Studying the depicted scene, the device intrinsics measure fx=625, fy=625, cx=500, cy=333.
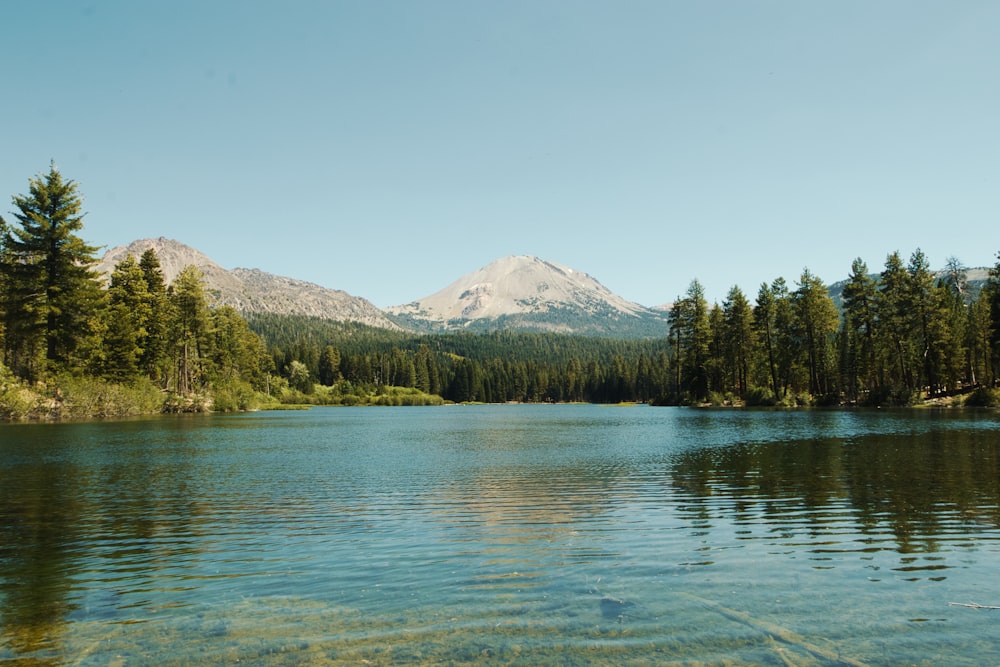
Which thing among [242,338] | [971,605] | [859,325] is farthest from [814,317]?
[242,338]

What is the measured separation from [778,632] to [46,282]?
75.6 m

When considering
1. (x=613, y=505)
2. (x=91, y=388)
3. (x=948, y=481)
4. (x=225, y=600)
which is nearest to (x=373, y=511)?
(x=613, y=505)

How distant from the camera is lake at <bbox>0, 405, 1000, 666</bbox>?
8.13 m

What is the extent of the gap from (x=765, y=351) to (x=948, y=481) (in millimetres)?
82181

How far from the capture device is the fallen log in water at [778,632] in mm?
7543

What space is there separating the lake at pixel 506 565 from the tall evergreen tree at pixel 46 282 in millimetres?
44610

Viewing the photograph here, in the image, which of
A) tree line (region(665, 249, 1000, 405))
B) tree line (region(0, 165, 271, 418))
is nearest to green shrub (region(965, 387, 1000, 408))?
tree line (region(665, 249, 1000, 405))

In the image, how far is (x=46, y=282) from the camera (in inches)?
2525

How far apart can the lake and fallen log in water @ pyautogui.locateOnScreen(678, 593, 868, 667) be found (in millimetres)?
40

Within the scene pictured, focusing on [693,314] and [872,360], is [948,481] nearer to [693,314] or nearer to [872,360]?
[872,360]

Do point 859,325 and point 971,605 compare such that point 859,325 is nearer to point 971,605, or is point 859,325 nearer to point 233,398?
point 971,605

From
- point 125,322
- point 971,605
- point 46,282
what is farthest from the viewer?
point 125,322

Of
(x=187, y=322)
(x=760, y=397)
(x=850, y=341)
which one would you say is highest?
(x=187, y=322)

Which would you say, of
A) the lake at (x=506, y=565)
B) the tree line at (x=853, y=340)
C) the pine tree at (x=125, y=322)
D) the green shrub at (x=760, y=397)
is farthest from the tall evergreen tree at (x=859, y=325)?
the pine tree at (x=125, y=322)
